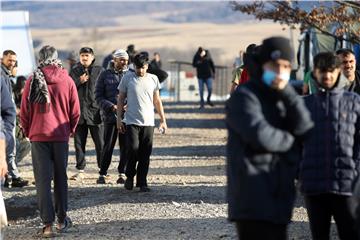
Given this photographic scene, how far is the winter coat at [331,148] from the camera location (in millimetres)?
7441

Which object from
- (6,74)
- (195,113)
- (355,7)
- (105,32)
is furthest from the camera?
(105,32)

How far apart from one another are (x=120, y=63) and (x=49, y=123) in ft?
A: 11.3

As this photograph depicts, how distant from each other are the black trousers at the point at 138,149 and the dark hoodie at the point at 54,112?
2.16 metres

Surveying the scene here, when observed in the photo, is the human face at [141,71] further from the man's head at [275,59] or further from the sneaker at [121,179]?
the man's head at [275,59]

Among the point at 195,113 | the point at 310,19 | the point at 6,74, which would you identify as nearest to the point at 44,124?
the point at 6,74

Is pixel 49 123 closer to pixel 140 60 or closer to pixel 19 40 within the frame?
pixel 140 60

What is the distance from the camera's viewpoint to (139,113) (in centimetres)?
1252

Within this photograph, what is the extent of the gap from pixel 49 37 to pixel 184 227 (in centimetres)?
17880

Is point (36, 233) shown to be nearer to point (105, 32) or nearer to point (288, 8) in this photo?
point (288, 8)

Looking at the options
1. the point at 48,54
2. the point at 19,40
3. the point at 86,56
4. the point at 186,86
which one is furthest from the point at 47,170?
the point at 186,86

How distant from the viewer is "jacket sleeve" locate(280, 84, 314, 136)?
6.48 m

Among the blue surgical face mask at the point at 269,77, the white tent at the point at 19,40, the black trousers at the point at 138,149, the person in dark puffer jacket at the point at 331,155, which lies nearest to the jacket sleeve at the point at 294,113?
the blue surgical face mask at the point at 269,77

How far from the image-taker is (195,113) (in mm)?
31953

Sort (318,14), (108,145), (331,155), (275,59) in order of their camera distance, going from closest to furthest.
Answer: (275,59) < (331,155) < (108,145) < (318,14)
